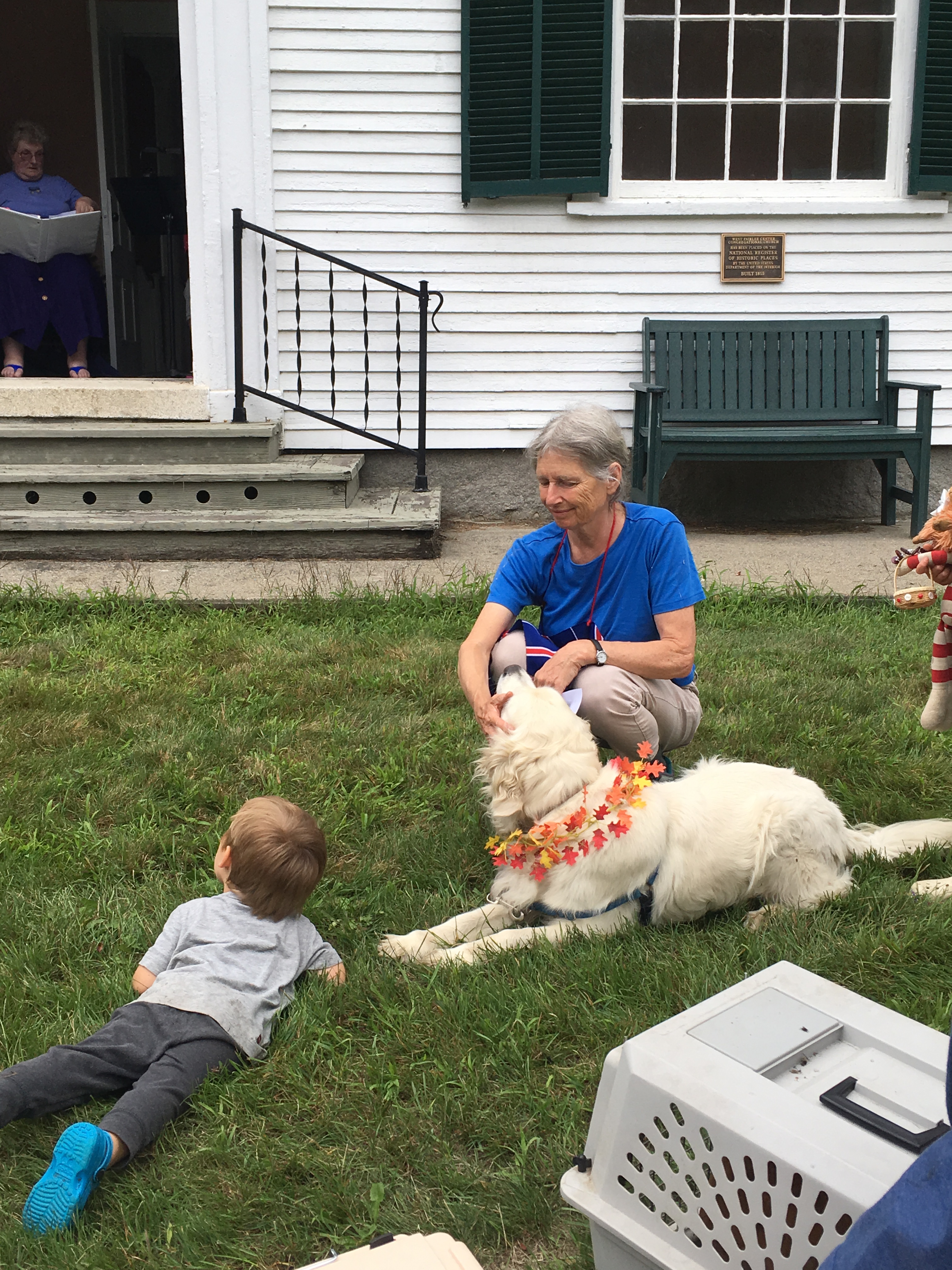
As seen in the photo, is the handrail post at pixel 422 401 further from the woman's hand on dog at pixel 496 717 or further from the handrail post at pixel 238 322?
the woman's hand on dog at pixel 496 717

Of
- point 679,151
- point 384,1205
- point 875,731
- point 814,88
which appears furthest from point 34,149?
point 384,1205

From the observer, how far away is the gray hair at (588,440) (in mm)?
3219

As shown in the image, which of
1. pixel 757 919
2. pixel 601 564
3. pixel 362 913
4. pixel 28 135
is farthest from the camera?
pixel 28 135

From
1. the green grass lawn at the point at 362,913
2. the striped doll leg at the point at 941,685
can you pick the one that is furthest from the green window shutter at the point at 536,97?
the striped doll leg at the point at 941,685

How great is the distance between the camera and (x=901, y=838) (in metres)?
3.18

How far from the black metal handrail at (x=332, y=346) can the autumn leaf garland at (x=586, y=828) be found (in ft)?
15.9

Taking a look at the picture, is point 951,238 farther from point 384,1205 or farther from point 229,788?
point 384,1205

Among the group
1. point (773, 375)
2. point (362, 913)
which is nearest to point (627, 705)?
point (362, 913)

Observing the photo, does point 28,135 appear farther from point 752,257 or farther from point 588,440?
point 588,440

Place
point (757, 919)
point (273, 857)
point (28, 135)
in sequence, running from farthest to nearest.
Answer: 1. point (28, 135)
2. point (757, 919)
3. point (273, 857)

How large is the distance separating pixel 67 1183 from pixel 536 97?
696 centimetres

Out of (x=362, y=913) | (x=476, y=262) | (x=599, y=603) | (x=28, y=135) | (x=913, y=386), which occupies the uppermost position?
(x=28, y=135)

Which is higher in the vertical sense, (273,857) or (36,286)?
(36,286)

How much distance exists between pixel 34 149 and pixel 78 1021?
757cm
